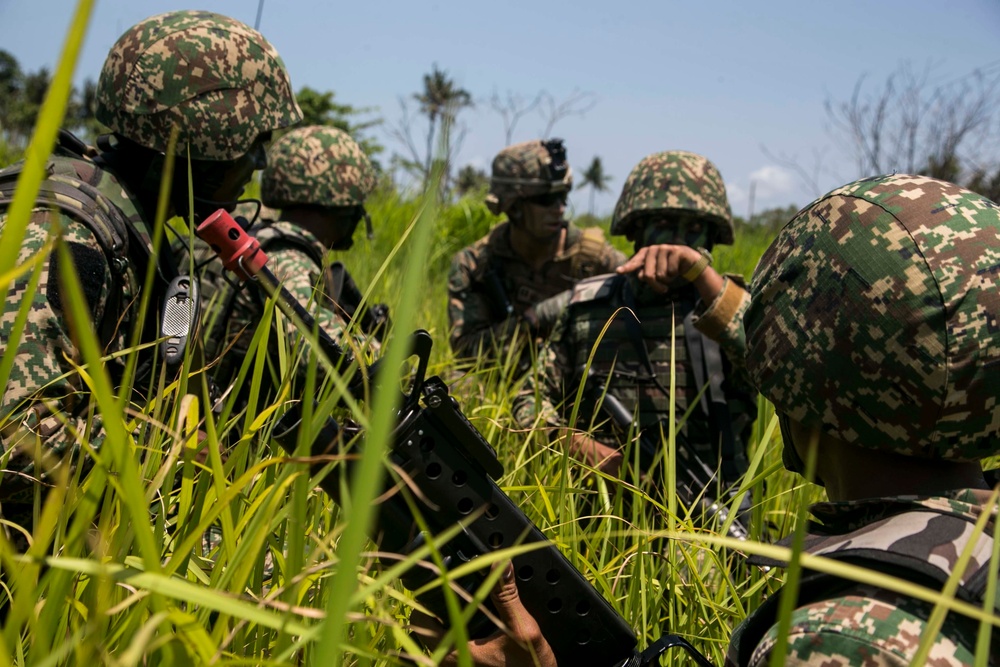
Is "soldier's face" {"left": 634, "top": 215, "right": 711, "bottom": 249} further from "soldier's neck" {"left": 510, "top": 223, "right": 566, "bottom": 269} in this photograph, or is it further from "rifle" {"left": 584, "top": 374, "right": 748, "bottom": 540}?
"soldier's neck" {"left": 510, "top": 223, "right": 566, "bottom": 269}

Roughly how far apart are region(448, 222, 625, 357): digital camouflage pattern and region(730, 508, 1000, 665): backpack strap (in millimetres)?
3910

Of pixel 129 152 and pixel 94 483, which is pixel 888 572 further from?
pixel 129 152

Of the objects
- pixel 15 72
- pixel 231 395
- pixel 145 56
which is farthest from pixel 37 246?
pixel 15 72

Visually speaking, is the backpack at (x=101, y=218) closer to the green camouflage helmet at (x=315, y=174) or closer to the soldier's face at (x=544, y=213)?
the green camouflage helmet at (x=315, y=174)

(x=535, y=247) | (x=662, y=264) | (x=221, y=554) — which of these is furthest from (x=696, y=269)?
(x=535, y=247)

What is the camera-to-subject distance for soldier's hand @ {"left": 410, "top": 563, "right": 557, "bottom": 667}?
1.17 meters

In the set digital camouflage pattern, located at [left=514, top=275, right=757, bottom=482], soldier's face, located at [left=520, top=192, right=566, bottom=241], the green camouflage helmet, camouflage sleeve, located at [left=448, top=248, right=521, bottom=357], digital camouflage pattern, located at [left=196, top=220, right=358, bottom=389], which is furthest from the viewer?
soldier's face, located at [left=520, top=192, right=566, bottom=241]

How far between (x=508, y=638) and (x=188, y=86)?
1540mm

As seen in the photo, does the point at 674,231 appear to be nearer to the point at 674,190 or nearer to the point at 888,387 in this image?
the point at 674,190

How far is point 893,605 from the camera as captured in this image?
2.72 feet

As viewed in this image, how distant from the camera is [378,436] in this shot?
446 millimetres

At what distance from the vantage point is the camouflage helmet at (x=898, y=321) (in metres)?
1.00

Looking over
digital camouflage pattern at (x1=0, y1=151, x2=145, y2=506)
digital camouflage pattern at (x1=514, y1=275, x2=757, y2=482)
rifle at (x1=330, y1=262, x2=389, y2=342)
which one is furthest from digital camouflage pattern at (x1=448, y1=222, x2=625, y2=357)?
digital camouflage pattern at (x1=0, y1=151, x2=145, y2=506)

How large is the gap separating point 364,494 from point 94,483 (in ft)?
1.38
